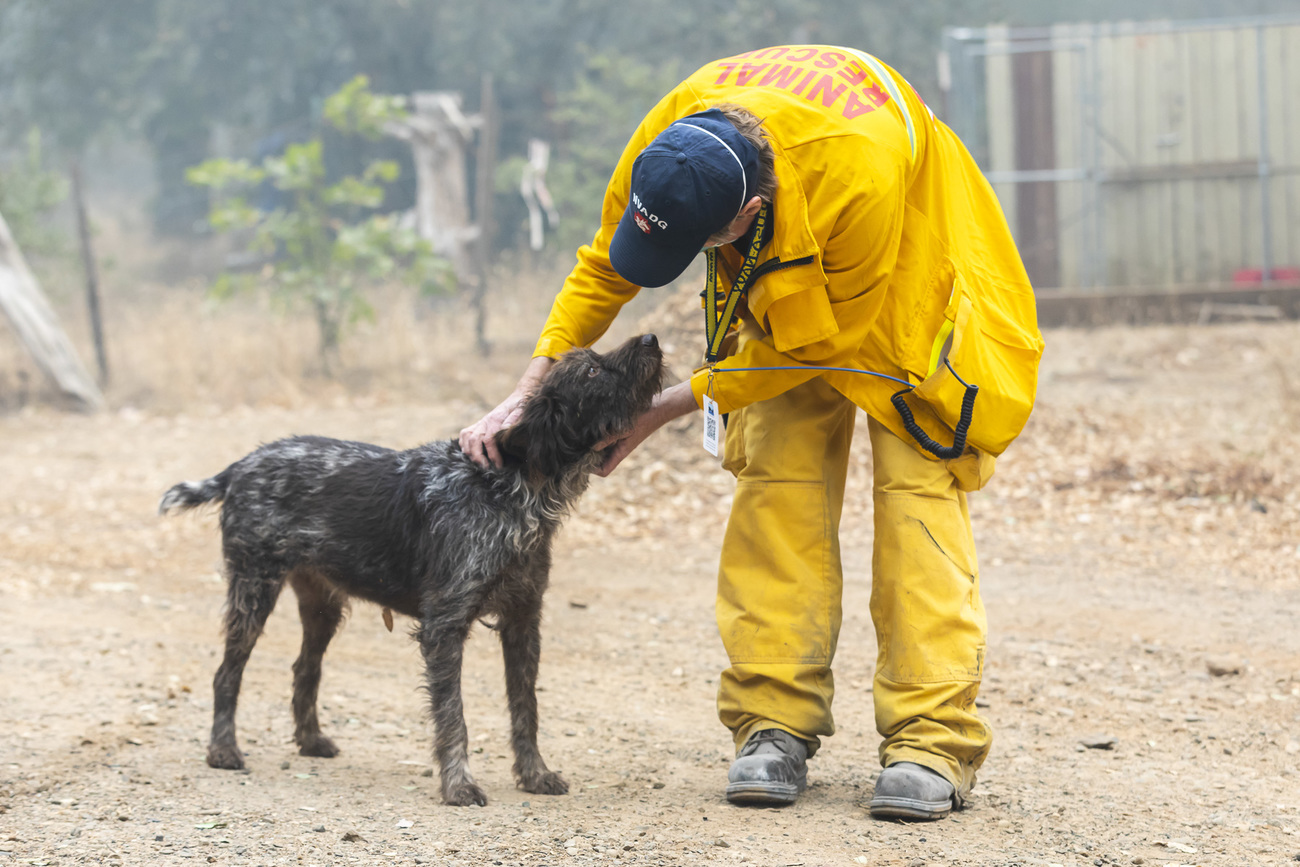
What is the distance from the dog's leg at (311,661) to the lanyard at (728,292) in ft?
5.41

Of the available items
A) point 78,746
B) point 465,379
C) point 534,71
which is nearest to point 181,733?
point 78,746

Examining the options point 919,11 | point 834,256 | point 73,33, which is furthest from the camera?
point 73,33

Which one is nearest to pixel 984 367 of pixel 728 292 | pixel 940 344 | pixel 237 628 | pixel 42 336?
pixel 940 344

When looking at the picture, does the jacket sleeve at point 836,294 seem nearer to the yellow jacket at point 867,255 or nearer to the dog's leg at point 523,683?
the yellow jacket at point 867,255

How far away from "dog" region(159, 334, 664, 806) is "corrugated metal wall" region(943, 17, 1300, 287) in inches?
484

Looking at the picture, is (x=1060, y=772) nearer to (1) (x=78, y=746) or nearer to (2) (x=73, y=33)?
(1) (x=78, y=746)

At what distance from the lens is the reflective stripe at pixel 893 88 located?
3080 millimetres

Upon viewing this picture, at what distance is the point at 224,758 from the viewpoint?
3742mm

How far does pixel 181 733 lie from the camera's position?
4094 mm

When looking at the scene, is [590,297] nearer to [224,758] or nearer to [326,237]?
[224,758]

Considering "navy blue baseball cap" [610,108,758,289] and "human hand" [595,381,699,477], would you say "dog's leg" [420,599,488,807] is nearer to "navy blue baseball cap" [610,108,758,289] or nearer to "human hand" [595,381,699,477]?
"human hand" [595,381,699,477]

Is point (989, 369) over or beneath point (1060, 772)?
over

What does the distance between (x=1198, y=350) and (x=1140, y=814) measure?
30.5 feet

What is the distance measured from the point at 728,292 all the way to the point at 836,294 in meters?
0.30
